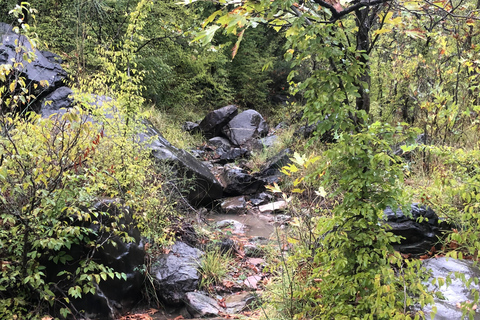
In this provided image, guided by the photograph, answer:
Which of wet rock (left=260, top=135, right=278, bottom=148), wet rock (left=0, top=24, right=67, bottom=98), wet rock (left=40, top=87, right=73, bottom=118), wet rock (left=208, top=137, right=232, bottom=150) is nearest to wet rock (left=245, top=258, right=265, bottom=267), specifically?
wet rock (left=40, top=87, right=73, bottom=118)

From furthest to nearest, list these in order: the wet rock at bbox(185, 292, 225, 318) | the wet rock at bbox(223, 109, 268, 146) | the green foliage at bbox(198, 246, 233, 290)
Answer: the wet rock at bbox(223, 109, 268, 146)
the green foliage at bbox(198, 246, 233, 290)
the wet rock at bbox(185, 292, 225, 318)

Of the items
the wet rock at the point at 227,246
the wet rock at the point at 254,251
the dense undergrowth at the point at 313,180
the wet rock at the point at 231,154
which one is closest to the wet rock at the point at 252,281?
the dense undergrowth at the point at 313,180

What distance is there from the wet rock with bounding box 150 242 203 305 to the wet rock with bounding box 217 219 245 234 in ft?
5.88

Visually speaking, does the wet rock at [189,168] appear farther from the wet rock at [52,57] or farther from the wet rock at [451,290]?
the wet rock at [451,290]

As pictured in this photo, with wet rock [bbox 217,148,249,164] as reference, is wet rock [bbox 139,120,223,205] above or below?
above

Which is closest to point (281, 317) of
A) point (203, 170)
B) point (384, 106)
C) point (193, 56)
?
point (203, 170)

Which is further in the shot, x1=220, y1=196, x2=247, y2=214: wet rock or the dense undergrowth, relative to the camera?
x1=220, y1=196, x2=247, y2=214: wet rock

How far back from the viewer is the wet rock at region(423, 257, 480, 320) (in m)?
2.55

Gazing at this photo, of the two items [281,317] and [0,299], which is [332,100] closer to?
[281,317]

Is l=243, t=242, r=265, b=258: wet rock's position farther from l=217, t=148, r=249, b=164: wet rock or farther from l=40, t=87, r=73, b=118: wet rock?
l=217, t=148, r=249, b=164: wet rock

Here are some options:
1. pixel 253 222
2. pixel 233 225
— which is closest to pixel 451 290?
pixel 233 225

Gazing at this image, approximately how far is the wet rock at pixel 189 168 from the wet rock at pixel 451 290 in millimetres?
4055

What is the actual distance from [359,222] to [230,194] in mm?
6310

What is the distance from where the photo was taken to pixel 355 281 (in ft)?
6.61
